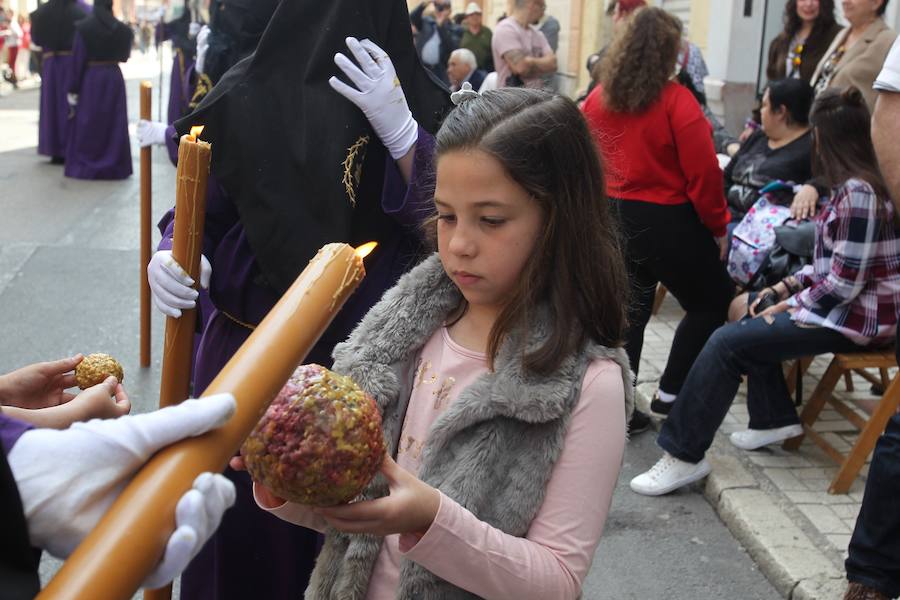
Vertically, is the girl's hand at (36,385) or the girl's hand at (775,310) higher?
the girl's hand at (36,385)

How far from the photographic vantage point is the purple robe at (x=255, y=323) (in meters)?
2.49

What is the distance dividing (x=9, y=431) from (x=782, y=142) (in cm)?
497

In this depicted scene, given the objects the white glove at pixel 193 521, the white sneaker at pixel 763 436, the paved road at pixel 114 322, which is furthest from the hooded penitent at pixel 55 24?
the white glove at pixel 193 521

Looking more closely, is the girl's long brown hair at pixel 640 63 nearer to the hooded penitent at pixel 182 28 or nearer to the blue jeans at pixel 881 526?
the blue jeans at pixel 881 526

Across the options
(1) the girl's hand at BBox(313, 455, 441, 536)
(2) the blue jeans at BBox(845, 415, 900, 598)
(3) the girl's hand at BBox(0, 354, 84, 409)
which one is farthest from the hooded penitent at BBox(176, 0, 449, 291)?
(2) the blue jeans at BBox(845, 415, 900, 598)

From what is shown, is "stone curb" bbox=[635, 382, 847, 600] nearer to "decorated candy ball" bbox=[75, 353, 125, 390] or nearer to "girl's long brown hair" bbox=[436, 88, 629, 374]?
"girl's long brown hair" bbox=[436, 88, 629, 374]

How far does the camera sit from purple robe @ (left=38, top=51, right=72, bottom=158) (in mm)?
12578

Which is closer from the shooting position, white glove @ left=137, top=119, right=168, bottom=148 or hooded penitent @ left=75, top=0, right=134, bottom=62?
white glove @ left=137, top=119, right=168, bottom=148

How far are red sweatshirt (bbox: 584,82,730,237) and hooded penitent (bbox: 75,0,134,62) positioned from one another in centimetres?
899

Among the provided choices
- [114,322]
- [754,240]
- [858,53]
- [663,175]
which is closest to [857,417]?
[754,240]

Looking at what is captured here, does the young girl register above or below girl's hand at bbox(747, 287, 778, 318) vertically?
above

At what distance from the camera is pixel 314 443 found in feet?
3.94

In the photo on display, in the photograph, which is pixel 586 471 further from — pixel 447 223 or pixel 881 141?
pixel 881 141

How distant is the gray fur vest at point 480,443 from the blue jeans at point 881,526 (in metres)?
1.53
